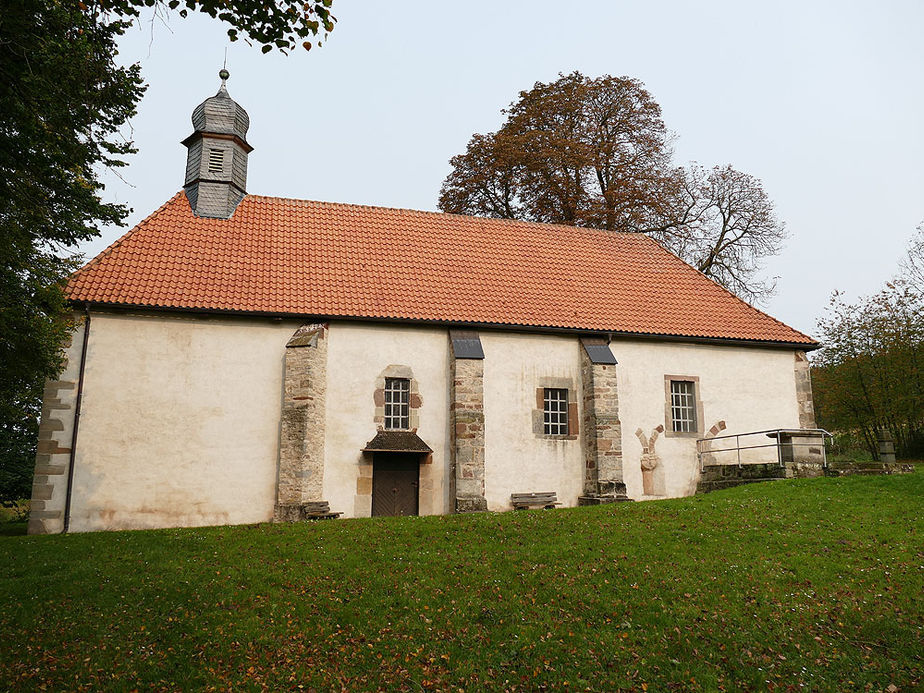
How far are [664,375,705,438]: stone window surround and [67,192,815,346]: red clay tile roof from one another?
123cm

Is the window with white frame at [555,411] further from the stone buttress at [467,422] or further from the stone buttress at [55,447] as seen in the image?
the stone buttress at [55,447]

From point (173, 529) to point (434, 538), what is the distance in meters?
5.77

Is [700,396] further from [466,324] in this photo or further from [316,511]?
[316,511]

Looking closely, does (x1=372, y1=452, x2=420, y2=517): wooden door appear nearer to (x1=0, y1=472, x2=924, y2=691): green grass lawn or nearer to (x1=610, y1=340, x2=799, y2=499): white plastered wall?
(x1=0, y1=472, x2=924, y2=691): green grass lawn

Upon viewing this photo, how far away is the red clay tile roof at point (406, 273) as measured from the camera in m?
17.3

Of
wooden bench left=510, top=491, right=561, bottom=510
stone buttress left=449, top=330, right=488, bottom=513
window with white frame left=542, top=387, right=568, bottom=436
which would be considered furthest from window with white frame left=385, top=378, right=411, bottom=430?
window with white frame left=542, top=387, right=568, bottom=436

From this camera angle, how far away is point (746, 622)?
8.48m

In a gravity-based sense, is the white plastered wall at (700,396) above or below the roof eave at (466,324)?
below

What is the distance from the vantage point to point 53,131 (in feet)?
33.9

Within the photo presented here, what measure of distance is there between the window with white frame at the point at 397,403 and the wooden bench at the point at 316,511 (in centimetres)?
252

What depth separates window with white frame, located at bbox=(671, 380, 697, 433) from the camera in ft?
63.4

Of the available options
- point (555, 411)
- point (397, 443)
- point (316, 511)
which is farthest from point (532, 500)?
point (316, 511)

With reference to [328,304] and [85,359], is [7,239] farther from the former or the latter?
[328,304]

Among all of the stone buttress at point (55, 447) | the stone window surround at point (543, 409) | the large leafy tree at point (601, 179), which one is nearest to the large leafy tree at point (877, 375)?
the large leafy tree at point (601, 179)
